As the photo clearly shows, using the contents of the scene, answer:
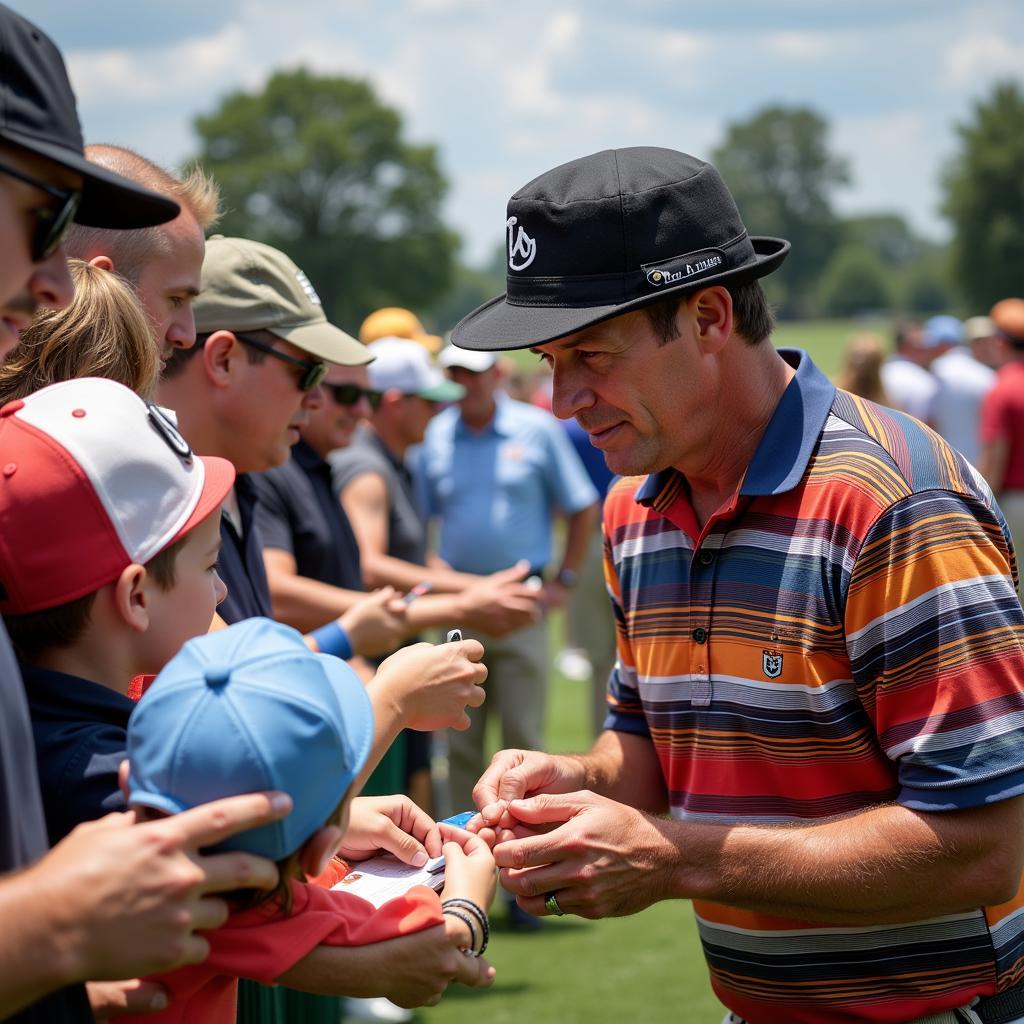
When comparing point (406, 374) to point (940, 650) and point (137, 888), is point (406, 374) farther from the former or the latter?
point (137, 888)

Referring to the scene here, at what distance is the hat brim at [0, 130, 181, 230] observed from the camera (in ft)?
5.59

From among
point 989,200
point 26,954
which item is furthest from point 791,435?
point 989,200

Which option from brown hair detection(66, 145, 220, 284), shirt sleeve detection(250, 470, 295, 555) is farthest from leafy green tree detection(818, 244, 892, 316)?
brown hair detection(66, 145, 220, 284)

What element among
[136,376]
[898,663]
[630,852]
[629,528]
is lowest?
[630,852]

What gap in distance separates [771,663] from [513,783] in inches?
24.1

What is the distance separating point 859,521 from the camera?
2.46 m

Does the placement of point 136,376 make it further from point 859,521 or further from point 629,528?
point 859,521

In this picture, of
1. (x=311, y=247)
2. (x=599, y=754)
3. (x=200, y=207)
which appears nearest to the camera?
(x=599, y=754)

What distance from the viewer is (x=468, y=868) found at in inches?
89.6

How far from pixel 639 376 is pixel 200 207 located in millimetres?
1487

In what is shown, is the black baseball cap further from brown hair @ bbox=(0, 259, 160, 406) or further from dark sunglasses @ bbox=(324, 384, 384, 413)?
dark sunglasses @ bbox=(324, 384, 384, 413)

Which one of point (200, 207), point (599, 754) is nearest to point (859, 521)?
point (599, 754)

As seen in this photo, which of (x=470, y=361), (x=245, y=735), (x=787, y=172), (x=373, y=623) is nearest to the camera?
(x=245, y=735)

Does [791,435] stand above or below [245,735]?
above
